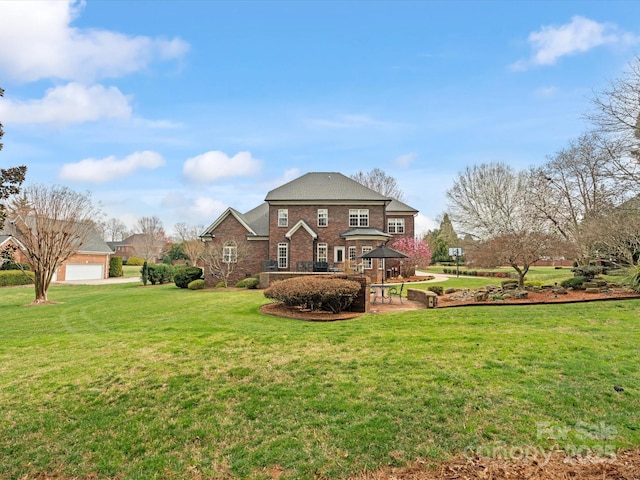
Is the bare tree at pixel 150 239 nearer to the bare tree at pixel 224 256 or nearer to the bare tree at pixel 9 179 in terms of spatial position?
the bare tree at pixel 224 256

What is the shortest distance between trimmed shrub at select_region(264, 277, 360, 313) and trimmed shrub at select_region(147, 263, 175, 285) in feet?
73.8

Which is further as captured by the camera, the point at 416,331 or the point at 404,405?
the point at 416,331

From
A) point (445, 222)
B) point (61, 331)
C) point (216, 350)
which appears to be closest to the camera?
point (216, 350)

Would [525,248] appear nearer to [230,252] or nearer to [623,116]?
[623,116]

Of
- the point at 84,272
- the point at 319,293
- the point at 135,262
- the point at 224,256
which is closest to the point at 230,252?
the point at 224,256

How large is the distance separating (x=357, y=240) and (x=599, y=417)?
22.9 meters

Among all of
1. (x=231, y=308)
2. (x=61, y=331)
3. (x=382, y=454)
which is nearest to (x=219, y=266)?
(x=231, y=308)

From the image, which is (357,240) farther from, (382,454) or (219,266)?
(382,454)

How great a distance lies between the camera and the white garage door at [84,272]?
A: 38.0 meters

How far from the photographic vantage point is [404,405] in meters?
4.99

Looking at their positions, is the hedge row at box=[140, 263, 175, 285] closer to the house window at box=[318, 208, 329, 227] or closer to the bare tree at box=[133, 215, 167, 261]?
the house window at box=[318, 208, 329, 227]

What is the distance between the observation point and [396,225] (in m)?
32.8

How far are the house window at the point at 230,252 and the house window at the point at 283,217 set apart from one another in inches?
159

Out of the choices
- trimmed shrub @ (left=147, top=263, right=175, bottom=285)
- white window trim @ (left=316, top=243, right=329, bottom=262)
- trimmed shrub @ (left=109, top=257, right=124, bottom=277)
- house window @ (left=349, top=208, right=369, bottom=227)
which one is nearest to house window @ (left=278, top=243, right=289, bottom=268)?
white window trim @ (left=316, top=243, right=329, bottom=262)
